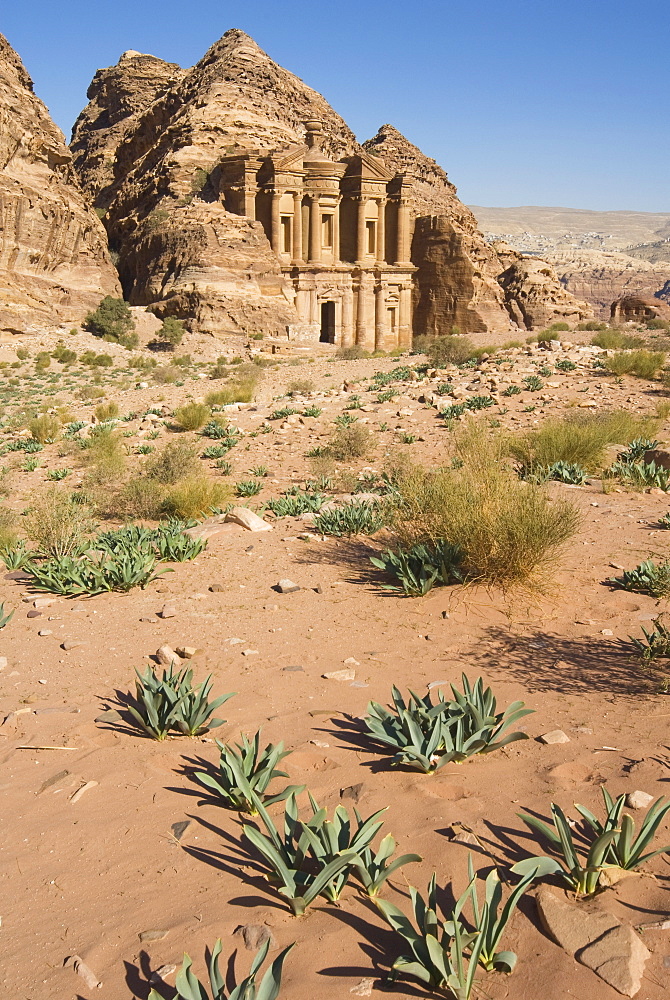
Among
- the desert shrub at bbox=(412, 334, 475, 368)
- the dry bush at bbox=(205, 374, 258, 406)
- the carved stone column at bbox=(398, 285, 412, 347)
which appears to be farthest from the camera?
the carved stone column at bbox=(398, 285, 412, 347)

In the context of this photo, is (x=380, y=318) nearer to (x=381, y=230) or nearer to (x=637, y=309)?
(x=381, y=230)

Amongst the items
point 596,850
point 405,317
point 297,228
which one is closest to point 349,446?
point 596,850

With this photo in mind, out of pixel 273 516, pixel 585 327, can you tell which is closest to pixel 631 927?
pixel 273 516

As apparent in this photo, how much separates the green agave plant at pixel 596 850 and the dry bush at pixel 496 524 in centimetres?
308

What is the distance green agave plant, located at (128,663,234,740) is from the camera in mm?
4062

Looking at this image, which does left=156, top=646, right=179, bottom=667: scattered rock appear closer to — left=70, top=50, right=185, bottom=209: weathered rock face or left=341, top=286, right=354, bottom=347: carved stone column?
left=341, top=286, right=354, bottom=347: carved stone column

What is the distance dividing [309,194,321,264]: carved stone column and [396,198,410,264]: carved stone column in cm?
537

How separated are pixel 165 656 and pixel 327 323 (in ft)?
123

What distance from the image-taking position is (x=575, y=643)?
502 cm

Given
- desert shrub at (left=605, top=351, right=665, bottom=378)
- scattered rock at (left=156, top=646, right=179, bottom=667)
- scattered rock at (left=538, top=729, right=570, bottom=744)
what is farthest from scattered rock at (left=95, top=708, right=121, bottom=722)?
desert shrub at (left=605, top=351, right=665, bottom=378)

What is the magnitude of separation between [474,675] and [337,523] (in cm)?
316

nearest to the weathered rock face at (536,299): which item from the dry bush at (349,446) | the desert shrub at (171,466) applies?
the dry bush at (349,446)

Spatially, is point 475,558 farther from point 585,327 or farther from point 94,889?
point 585,327

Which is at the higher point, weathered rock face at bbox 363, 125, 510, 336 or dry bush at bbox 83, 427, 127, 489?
weathered rock face at bbox 363, 125, 510, 336
